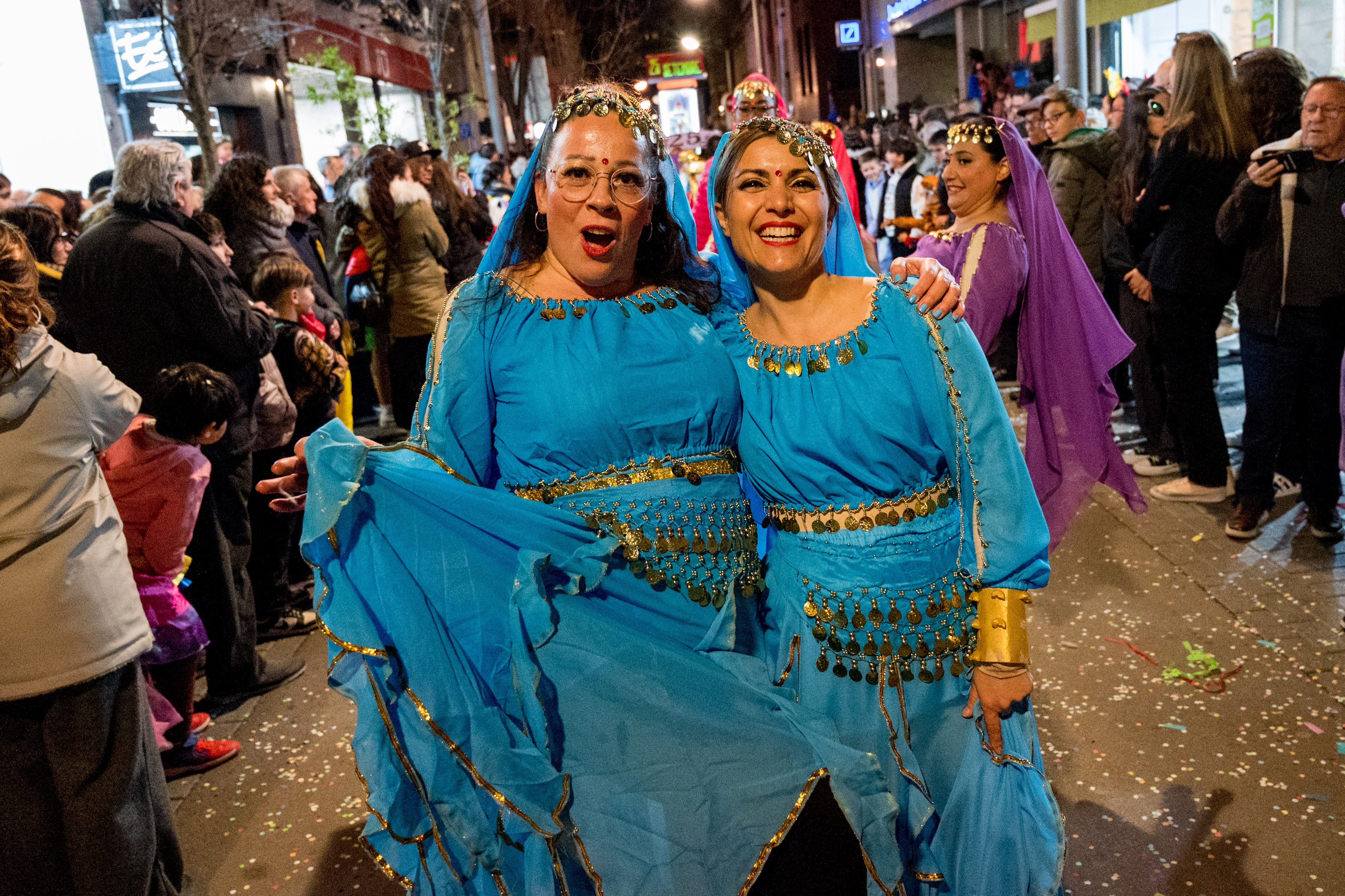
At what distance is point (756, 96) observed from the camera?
6.69 meters

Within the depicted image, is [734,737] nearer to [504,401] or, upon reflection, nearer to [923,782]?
[923,782]

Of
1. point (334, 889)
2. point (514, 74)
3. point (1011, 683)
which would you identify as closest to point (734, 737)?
point (1011, 683)

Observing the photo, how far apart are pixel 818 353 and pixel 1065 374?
1.69m

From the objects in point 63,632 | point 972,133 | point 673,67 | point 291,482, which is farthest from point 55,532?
point 673,67

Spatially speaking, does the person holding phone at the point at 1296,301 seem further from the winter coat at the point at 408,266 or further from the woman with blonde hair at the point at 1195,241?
the winter coat at the point at 408,266

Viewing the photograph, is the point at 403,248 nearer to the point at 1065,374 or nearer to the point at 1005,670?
the point at 1065,374

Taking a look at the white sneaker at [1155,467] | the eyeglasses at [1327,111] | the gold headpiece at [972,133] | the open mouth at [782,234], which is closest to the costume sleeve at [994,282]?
the gold headpiece at [972,133]

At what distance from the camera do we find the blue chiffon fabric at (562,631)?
183 cm

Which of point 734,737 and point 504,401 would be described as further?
point 504,401

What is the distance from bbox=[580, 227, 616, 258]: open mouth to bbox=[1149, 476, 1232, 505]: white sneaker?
14.3 feet

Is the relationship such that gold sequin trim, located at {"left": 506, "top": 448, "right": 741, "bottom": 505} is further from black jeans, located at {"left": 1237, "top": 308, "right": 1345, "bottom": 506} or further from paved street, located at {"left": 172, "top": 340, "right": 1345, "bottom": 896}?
black jeans, located at {"left": 1237, "top": 308, "right": 1345, "bottom": 506}

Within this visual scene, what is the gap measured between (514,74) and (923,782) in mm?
36988

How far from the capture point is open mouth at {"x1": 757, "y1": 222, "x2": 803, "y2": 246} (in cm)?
205

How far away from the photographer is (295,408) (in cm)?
470
